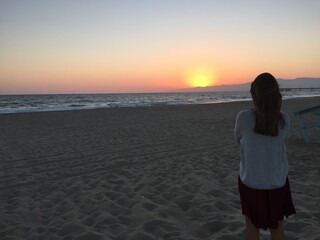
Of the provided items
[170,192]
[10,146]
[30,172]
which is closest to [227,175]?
[170,192]

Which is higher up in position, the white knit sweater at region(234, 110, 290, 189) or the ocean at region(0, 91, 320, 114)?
the white knit sweater at region(234, 110, 290, 189)

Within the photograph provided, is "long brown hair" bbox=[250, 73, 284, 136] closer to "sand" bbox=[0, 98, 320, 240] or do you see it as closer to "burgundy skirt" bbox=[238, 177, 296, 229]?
"burgundy skirt" bbox=[238, 177, 296, 229]

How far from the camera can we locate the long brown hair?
2381 mm

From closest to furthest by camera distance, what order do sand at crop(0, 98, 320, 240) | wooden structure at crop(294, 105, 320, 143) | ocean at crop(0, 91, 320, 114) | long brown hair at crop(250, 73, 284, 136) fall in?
1. long brown hair at crop(250, 73, 284, 136)
2. sand at crop(0, 98, 320, 240)
3. wooden structure at crop(294, 105, 320, 143)
4. ocean at crop(0, 91, 320, 114)

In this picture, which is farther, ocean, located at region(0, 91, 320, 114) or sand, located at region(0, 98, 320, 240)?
ocean, located at region(0, 91, 320, 114)

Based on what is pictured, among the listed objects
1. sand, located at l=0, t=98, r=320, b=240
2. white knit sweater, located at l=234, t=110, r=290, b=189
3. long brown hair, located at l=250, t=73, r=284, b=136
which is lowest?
sand, located at l=0, t=98, r=320, b=240

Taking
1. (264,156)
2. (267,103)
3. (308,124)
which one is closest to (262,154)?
(264,156)

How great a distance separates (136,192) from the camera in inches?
211

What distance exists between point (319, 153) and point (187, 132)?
5622mm

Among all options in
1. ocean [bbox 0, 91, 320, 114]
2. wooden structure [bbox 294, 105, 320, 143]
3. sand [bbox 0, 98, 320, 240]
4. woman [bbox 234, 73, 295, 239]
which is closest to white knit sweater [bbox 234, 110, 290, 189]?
woman [bbox 234, 73, 295, 239]

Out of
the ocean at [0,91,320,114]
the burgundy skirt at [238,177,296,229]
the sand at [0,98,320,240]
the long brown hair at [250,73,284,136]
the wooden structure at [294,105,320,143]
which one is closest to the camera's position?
the long brown hair at [250,73,284,136]

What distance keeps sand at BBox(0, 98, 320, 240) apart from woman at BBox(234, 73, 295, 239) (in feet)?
3.93

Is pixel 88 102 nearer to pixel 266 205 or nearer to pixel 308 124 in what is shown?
pixel 308 124

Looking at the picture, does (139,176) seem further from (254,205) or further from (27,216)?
(254,205)
